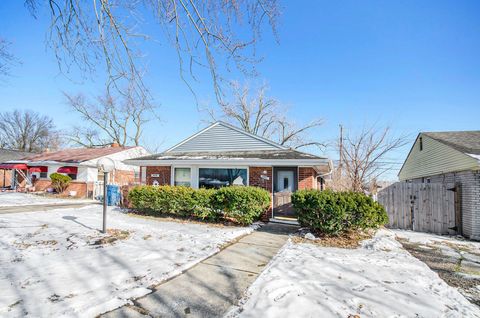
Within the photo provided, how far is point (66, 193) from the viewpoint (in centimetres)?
1823

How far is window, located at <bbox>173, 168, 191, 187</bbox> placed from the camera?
A: 11922 mm

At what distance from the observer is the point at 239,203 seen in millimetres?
8289

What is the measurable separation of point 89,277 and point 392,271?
538 cm

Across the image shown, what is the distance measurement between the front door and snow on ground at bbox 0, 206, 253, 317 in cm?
262

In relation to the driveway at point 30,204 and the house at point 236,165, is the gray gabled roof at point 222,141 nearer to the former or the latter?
the house at point 236,165

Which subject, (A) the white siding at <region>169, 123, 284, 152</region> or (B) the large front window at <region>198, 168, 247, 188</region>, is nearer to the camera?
(B) the large front window at <region>198, 168, 247, 188</region>

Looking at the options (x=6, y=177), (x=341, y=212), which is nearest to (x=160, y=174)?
(x=341, y=212)

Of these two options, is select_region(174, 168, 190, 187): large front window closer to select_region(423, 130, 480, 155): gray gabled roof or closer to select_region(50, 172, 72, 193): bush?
select_region(423, 130, 480, 155): gray gabled roof

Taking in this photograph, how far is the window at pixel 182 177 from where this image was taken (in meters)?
11.9

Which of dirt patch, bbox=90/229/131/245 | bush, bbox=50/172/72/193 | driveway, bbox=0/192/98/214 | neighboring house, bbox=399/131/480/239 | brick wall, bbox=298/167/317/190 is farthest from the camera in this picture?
bush, bbox=50/172/72/193

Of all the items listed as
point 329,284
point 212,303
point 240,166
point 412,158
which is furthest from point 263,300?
point 412,158

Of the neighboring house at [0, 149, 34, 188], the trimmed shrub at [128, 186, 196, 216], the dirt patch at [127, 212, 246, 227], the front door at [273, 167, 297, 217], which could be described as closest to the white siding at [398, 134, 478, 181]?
the front door at [273, 167, 297, 217]

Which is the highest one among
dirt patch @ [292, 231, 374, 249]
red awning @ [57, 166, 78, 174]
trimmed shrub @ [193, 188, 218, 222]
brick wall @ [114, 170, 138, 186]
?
red awning @ [57, 166, 78, 174]

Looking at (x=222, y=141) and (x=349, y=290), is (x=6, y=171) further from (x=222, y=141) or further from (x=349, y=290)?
(x=349, y=290)
